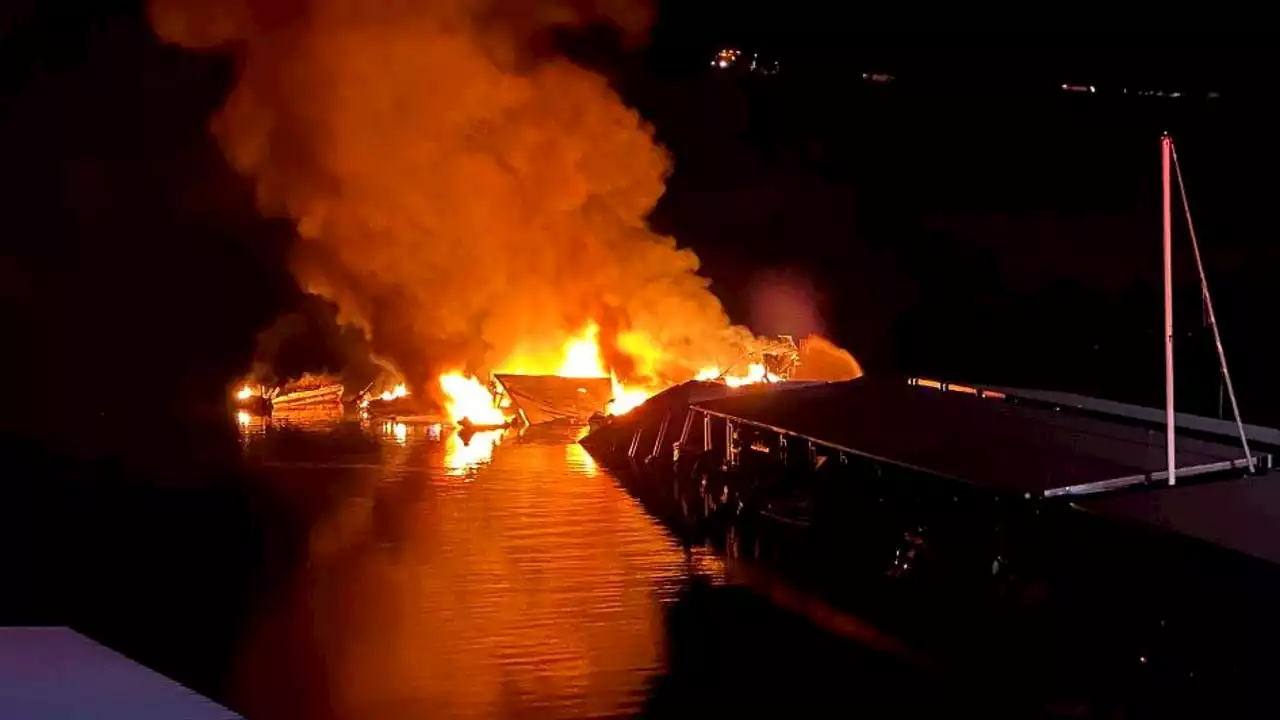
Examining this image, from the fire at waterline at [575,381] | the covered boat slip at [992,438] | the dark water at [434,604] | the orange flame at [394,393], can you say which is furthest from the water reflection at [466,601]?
the orange flame at [394,393]

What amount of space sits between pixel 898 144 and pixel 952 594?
24.0ft

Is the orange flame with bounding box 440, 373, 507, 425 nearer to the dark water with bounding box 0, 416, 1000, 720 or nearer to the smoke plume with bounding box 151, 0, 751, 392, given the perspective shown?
the smoke plume with bounding box 151, 0, 751, 392

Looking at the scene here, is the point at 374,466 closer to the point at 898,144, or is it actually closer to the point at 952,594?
the point at 898,144

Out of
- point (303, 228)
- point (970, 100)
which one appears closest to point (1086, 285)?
point (970, 100)

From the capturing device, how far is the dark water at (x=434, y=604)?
6004 millimetres

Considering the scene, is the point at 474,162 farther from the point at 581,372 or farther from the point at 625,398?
the point at 625,398

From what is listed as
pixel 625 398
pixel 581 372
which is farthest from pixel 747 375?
pixel 581 372

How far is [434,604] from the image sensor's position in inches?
313

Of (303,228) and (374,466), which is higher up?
(303,228)

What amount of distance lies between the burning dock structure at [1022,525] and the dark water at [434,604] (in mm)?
611

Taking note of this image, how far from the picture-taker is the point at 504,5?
71.4ft

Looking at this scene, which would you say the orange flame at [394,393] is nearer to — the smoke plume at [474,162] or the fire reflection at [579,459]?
the smoke plume at [474,162]

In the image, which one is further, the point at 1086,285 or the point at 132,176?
the point at 132,176

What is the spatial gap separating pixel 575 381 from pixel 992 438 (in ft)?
47.3
